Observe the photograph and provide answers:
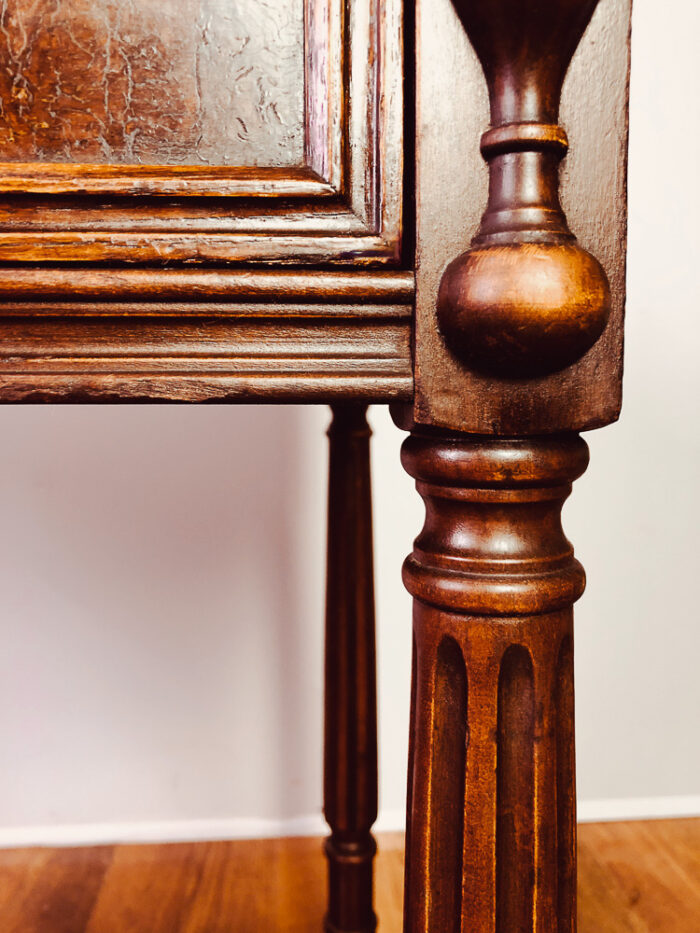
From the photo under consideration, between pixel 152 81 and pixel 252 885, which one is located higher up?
pixel 152 81

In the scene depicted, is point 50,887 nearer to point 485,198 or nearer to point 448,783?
point 448,783

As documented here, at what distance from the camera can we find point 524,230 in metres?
0.30

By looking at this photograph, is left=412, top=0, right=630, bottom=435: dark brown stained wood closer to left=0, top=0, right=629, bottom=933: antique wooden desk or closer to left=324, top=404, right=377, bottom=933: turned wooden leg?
left=0, top=0, right=629, bottom=933: antique wooden desk

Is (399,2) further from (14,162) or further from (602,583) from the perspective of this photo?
(602,583)

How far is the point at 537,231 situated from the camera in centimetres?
30

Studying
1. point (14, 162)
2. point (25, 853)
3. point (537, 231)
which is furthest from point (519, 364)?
point (25, 853)

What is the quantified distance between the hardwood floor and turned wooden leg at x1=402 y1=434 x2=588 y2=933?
24.0 inches

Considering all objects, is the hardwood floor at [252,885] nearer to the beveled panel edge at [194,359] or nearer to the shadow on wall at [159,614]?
the shadow on wall at [159,614]

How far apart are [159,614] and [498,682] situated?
0.80m

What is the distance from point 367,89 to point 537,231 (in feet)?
0.26

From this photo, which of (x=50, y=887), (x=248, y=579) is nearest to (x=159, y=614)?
(x=248, y=579)

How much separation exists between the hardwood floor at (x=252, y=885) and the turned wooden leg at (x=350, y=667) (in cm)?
17

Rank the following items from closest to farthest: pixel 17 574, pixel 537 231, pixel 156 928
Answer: pixel 537 231 → pixel 156 928 → pixel 17 574

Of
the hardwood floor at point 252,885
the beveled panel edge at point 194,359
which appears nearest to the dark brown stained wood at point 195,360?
the beveled panel edge at point 194,359
